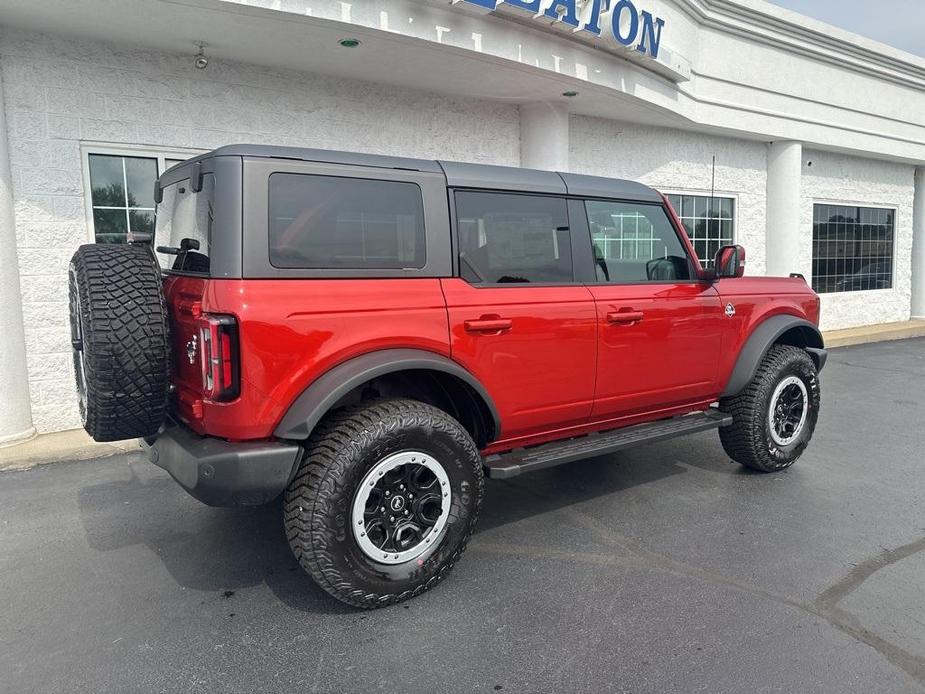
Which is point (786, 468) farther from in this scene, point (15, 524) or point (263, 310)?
point (15, 524)

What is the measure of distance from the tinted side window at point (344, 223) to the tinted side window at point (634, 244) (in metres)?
1.26

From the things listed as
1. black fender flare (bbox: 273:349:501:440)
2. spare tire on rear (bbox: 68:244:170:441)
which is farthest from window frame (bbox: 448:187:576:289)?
spare tire on rear (bbox: 68:244:170:441)

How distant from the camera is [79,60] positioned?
5.88 meters

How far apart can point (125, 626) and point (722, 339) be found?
3869 mm

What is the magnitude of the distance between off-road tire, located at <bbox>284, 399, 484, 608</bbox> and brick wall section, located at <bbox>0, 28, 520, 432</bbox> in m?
4.34

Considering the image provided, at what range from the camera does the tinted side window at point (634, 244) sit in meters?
4.00

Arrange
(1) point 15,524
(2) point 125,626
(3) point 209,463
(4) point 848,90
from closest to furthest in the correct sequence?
(3) point 209,463 < (2) point 125,626 < (1) point 15,524 < (4) point 848,90

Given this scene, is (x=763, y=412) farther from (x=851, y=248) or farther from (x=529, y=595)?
(x=851, y=248)

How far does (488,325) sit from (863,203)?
1336 centimetres

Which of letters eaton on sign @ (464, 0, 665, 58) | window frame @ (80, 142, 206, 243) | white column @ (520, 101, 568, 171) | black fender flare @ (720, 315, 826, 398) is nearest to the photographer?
black fender flare @ (720, 315, 826, 398)

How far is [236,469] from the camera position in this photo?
8.95 ft

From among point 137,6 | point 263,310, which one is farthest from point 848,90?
point 263,310

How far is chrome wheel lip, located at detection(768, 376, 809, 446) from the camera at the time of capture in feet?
15.4

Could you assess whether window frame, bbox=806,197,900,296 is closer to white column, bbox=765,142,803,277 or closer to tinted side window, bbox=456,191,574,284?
white column, bbox=765,142,803,277
